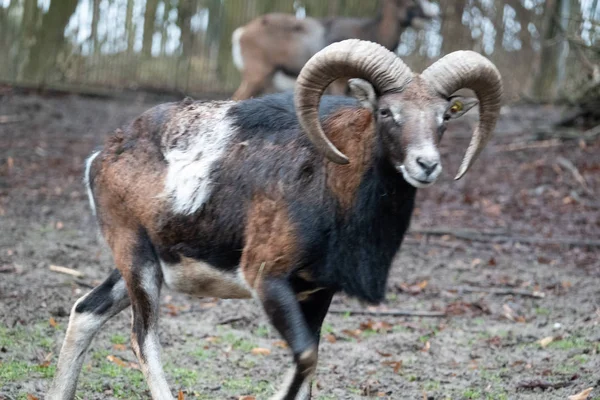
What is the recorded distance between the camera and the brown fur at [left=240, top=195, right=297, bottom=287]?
5434mm

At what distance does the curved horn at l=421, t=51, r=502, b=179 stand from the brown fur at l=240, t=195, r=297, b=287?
116 cm

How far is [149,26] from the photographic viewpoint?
766 inches

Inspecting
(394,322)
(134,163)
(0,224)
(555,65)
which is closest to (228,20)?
(555,65)

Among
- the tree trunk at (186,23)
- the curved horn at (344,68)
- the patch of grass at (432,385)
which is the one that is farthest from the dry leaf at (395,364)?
the tree trunk at (186,23)

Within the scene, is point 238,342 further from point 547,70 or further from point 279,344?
point 547,70

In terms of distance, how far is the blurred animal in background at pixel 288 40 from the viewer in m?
18.4

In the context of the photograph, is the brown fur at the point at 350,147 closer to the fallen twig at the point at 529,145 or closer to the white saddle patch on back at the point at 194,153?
Result: the white saddle patch on back at the point at 194,153

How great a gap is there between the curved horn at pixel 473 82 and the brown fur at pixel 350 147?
0.49m

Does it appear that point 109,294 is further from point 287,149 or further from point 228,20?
point 228,20

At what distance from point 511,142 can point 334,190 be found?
10.6 meters

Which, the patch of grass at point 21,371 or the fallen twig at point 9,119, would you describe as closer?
the patch of grass at point 21,371

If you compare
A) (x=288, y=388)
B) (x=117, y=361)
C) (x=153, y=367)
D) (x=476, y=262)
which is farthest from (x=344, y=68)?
(x=476, y=262)

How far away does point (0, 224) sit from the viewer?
422 inches

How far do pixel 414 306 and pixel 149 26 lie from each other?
1228cm
